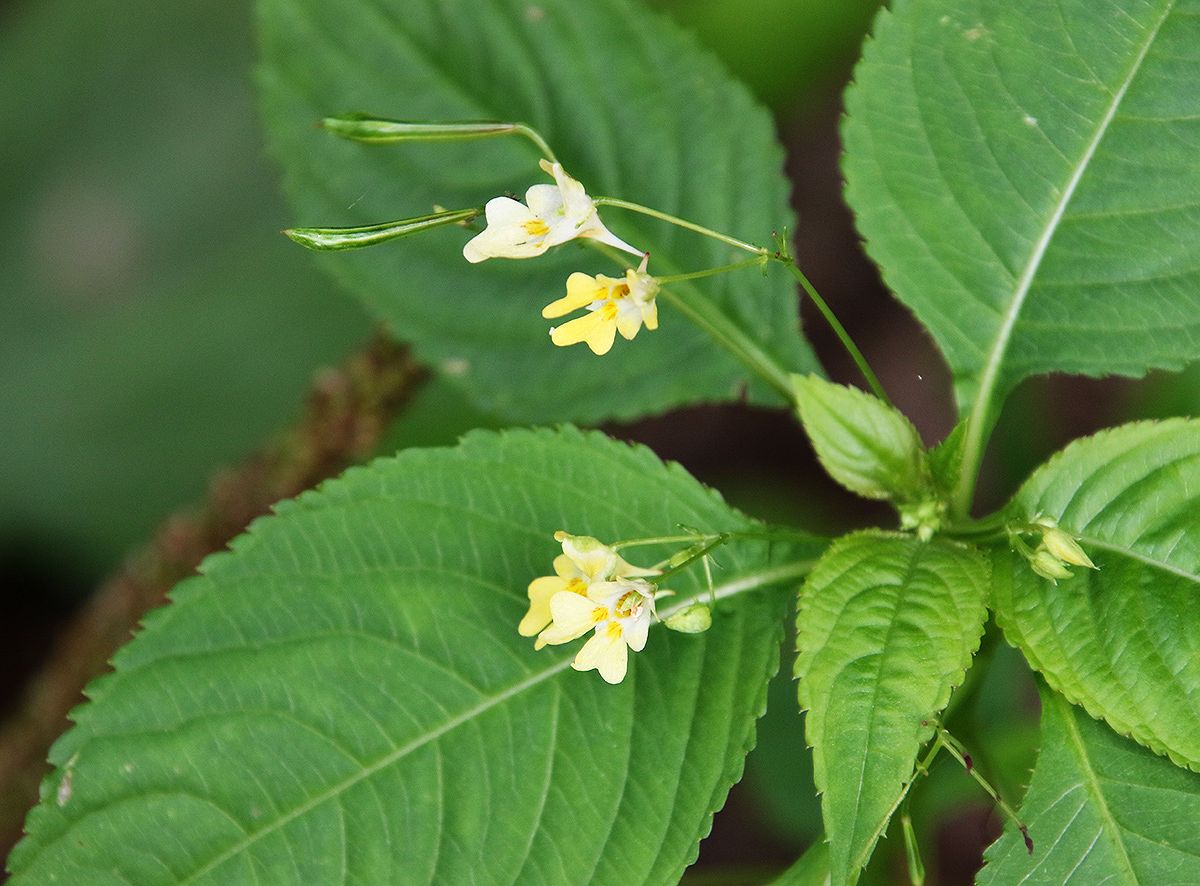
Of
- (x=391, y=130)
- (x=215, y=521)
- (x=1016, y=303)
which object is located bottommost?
(x=215, y=521)

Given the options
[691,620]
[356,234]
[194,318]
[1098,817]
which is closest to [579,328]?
[356,234]

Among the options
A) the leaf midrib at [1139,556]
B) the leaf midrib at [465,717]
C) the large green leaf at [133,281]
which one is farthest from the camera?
the large green leaf at [133,281]

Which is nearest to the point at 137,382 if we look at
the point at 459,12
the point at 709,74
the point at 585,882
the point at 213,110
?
the point at 213,110

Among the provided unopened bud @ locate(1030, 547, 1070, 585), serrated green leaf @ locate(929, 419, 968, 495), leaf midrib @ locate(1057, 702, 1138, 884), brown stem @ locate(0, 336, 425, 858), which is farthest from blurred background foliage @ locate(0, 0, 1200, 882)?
unopened bud @ locate(1030, 547, 1070, 585)

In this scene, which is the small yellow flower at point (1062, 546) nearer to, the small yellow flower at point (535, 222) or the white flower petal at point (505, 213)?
the small yellow flower at point (535, 222)

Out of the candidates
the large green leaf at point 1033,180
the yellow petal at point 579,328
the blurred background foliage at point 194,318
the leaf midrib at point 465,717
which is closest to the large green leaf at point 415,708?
the leaf midrib at point 465,717

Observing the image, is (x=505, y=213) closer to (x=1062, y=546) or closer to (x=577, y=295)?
(x=577, y=295)
